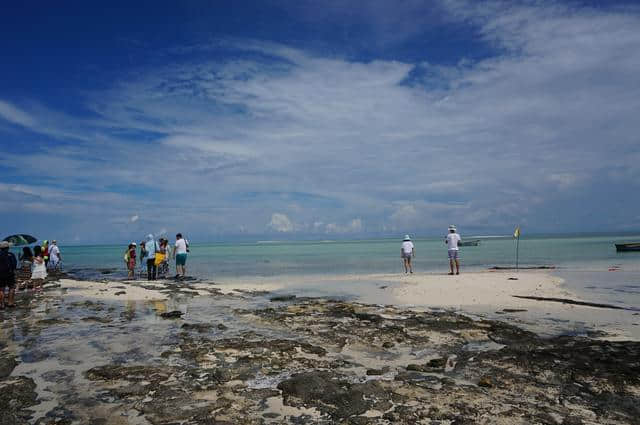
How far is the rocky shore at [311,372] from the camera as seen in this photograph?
228 inches

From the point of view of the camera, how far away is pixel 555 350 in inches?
335

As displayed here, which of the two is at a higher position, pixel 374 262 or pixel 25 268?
pixel 25 268

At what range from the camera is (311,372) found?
→ 24.6 feet

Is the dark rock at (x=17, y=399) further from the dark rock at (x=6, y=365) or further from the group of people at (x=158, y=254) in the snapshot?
the group of people at (x=158, y=254)

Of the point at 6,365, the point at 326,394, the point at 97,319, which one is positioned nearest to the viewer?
the point at 326,394

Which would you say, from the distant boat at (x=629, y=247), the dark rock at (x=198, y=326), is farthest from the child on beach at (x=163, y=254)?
the distant boat at (x=629, y=247)

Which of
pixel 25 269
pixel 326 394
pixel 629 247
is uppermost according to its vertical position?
pixel 25 269

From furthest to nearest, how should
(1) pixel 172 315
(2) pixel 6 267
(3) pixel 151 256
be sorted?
(3) pixel 151 256 → (2) pixel 6 267 → (1) pixel 172 315

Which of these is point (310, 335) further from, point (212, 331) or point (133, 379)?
point (133, 379)

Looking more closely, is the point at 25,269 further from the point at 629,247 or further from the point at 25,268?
the point at 629,247

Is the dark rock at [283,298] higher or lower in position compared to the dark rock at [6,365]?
lower

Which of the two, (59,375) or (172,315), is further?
(172,315)

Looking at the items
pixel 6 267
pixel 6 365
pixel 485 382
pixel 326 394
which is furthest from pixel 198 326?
pixel 485 382

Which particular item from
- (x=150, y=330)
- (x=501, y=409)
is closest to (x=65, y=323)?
(x=150, y=330)
